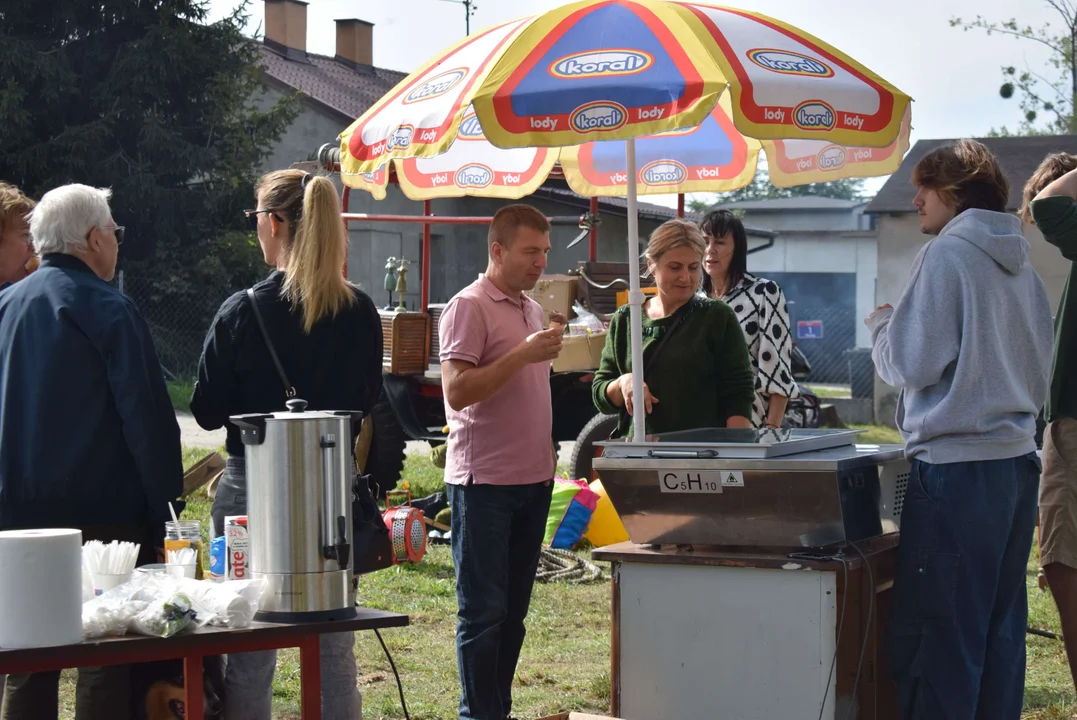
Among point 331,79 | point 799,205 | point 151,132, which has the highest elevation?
point 331,79

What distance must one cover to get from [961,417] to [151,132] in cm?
1962

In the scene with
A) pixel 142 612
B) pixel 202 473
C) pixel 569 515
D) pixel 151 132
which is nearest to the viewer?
pixel 142 612

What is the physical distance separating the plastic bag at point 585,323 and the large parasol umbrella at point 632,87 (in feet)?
13.5

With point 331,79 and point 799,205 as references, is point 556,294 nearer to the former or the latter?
point 331,79

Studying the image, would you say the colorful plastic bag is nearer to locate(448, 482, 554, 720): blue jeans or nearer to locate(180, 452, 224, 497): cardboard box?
locate(180, 452, 224, 497): cardboard box

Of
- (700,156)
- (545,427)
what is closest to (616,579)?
(545,427)

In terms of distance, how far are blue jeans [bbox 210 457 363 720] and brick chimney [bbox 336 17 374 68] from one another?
106 feet

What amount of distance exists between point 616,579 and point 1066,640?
1.83m

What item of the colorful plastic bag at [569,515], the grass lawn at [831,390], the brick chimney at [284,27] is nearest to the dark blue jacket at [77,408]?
the colorful plastic bag at [569,515]

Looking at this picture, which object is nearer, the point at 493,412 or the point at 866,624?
the point at 866,624

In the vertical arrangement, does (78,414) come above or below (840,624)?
above

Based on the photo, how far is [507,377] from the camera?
4.03 metres

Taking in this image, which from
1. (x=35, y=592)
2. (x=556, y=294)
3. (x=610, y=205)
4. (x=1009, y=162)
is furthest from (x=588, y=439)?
(x=610, y=205)

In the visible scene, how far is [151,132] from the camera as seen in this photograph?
2120cm
